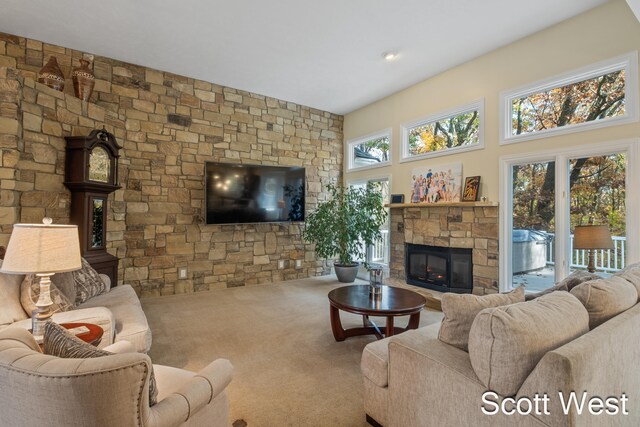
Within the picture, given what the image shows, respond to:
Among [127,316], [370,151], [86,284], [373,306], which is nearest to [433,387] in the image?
[373,306]

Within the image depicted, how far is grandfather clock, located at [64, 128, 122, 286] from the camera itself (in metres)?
3.43

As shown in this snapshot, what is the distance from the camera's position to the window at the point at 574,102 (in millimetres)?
3096

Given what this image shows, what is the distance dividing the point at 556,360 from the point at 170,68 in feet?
16.9

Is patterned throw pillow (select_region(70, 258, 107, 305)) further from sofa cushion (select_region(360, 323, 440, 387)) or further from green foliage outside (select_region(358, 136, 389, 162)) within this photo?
green foliage outside (select_region(358, 136, 389, 162))

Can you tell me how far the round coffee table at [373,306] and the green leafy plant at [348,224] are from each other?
2.16 m

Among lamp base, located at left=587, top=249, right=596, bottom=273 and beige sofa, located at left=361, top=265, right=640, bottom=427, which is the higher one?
lamp base, located at left=587, top=249, right=596, bottom=273

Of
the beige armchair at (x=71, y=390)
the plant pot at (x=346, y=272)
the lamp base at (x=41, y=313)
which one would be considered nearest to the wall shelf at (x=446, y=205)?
the plant pot at (x=346, y=272)

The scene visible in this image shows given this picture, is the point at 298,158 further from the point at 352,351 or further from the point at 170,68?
the point at 352,351

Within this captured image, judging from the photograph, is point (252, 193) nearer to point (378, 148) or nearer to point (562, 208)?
point (378, 148)

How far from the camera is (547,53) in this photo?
11.7 feet

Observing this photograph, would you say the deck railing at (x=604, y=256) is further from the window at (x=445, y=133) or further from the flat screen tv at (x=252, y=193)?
the flat screen tv at (x=252, y=193)

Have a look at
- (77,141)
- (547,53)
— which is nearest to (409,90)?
(547,53)

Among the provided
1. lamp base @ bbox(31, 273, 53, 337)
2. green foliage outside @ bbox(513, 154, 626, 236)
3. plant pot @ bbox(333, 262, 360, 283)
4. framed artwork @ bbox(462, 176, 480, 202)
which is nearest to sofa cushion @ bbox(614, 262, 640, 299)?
green foliage outside @ bbox(513, 154, 626, 236)

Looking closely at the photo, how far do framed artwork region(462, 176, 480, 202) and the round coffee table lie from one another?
1859mm
